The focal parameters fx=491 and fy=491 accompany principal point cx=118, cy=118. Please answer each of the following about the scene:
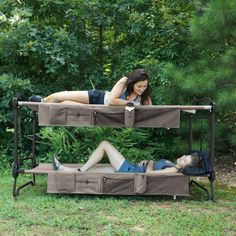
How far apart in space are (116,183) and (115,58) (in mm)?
3041

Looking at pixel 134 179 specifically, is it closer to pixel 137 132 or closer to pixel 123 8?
pixel 137 132

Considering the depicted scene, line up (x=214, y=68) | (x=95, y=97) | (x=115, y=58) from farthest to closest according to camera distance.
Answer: (x=115, y=58) → (x=214, y=68) → (x=95, y=97)

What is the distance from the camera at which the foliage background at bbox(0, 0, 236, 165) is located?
6141mm

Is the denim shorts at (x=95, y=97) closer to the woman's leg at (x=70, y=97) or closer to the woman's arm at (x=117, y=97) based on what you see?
the woman's leg at (x=70, y=97)

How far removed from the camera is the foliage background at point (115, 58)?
20.1ft

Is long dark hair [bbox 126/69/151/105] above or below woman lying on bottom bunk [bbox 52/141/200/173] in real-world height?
above

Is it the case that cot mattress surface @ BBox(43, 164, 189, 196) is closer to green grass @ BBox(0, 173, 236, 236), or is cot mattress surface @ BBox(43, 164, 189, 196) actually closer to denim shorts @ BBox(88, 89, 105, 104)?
green grass @ BBox(0, 173, 236, 236)

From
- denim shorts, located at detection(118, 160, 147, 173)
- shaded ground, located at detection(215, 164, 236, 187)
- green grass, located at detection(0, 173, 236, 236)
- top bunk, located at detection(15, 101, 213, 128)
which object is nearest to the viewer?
green grass, located at detection(0, 173, 236, 236)

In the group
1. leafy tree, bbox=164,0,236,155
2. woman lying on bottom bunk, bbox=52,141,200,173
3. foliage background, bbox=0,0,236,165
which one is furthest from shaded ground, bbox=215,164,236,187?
woman lying on bottom bunk, bbox=52,141,200,173

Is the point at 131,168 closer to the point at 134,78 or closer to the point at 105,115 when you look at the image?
the point at 105,115

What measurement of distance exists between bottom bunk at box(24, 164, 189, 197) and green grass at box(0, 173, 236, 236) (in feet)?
0.33

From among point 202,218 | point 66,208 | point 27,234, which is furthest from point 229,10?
point 27,234

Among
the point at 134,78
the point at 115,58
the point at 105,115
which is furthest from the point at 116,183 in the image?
the point at 115,58

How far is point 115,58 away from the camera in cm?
750
